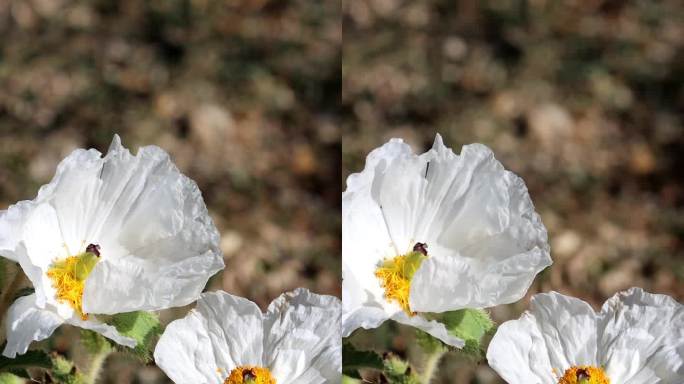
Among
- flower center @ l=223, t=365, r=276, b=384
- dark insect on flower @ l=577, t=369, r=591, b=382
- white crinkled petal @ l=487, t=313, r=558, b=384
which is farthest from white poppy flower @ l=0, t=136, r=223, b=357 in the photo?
dark insect on flower @ l=577, t=369, r=591, b=382

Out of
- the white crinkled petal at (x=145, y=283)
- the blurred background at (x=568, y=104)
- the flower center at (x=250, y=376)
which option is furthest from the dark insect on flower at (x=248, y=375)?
the blurred background at (x=568, y=104)

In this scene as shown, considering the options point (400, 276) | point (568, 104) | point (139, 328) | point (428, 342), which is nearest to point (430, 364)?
point (428, 342)

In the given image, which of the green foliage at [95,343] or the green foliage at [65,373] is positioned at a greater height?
the green foliage at [95,343]

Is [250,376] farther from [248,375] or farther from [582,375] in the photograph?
[582,375]

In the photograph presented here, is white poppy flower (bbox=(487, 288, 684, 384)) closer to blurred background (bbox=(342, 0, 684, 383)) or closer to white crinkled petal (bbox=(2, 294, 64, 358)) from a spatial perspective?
blurred background (bbox=(342, 0, 684, 383))

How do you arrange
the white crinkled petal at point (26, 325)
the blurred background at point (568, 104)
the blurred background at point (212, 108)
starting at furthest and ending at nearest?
the blurred background at point (568, 104) < the blurred background at point (212, 108) < the white crinkled petal at point (26, 325)

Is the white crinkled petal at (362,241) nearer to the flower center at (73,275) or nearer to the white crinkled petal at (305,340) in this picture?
the white crinkled petal at (305,340)

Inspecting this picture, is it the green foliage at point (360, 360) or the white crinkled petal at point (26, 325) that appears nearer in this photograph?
the white crinkled petal at point (26, 325)
